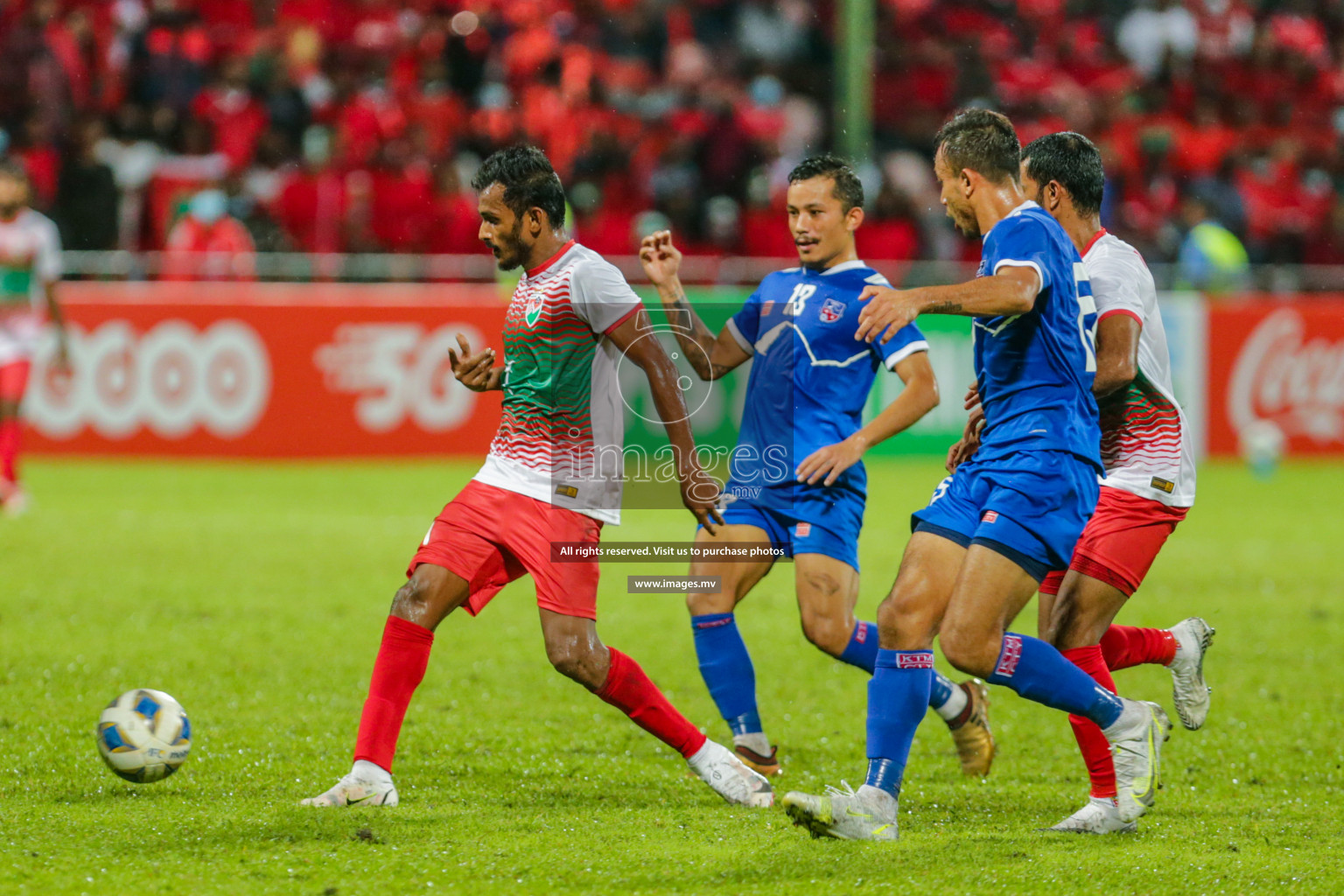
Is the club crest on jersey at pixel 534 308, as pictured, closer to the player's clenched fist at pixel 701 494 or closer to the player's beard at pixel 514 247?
the player's beard at pixel 514 247

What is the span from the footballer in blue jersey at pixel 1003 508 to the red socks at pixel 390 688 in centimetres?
126

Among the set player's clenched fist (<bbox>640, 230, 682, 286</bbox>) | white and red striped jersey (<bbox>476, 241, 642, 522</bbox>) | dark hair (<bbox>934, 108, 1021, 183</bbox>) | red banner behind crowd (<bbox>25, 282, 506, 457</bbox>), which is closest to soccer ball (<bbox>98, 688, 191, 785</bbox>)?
white and red striped jersey (<bbox>476, 241, 642, 522</bbox>)

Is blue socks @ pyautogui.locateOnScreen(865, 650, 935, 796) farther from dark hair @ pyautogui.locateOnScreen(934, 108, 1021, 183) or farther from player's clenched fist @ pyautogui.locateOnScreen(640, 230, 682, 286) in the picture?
player's clenched fist @ pyautogui.locateOnScreen(640, 230, 682, 286)

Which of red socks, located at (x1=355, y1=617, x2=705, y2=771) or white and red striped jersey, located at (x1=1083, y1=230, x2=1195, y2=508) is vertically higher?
white and red striped jersey, located at (x1=1083, y1=230, x2=1195, y2=508)

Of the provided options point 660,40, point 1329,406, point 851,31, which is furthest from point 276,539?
point 1329,406

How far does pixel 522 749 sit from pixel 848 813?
5.68ft

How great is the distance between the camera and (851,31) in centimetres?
1616

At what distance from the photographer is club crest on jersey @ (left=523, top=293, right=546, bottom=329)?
4.93 m

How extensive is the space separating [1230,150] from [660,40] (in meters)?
7.52

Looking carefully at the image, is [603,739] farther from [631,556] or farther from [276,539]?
[276,539]

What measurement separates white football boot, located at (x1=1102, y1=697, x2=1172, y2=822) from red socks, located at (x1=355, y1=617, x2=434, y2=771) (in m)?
2.11

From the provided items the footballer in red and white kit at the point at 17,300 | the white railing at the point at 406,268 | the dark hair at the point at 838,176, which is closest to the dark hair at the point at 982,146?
the dark hair at the point at 838,176

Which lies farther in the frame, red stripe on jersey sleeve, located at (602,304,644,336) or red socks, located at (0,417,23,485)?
red socks, located at (0,417,23,485)

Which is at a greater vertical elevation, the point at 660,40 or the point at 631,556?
the point at 660,40
